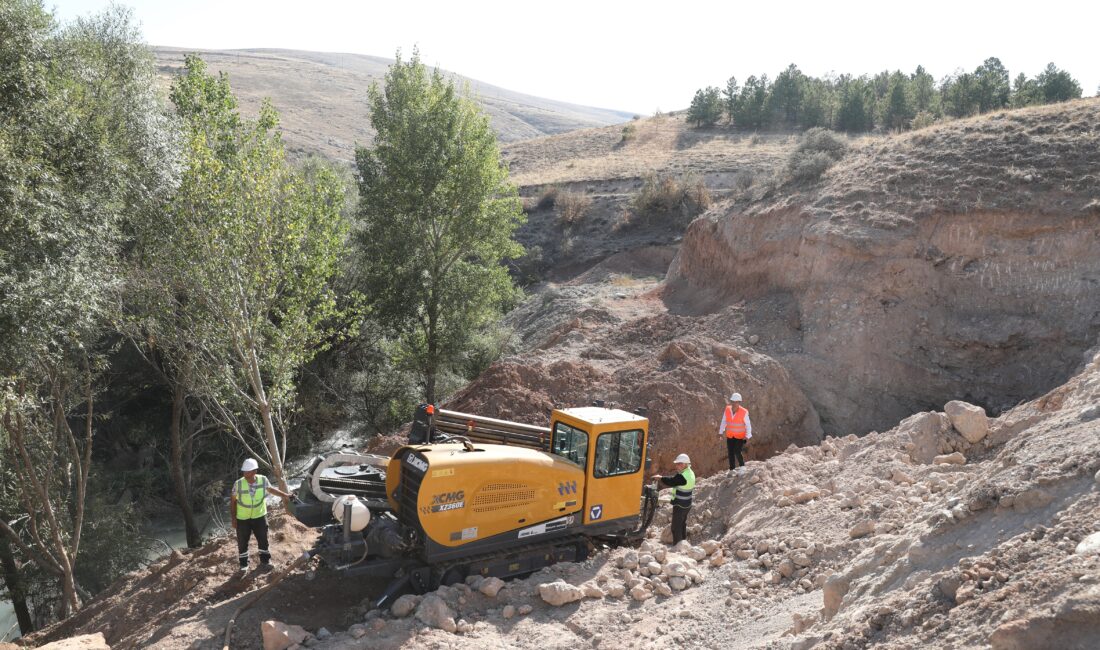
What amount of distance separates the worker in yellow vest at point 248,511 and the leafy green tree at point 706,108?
53391 millimetres

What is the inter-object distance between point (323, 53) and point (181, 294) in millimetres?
206729

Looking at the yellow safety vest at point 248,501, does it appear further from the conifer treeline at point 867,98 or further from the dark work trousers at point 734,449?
the conifer treeline at point 867,98

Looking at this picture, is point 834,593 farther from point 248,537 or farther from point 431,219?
point 431,219

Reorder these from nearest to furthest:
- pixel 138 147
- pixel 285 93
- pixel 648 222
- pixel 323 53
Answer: pixel 138 147 < pixel 648 222 < pixel 285 93 < pixel 323 53

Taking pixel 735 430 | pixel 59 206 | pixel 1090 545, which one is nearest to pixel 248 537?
pixel 59 206

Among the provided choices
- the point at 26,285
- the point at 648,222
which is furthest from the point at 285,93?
the point at 26,285

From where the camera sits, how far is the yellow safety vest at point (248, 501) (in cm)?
896

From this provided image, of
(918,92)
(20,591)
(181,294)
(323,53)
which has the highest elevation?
(323,53)

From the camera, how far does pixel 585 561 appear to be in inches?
354

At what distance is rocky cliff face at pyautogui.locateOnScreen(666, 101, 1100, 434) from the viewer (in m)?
15.4

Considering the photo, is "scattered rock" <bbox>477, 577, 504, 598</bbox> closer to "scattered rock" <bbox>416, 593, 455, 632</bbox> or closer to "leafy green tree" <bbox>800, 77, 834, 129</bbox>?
"scattered rock" <bbox>416, 593, 455, 632</bbox>

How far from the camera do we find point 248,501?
29.4ft

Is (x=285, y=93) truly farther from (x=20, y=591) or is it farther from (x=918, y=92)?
(x=20, y=591)

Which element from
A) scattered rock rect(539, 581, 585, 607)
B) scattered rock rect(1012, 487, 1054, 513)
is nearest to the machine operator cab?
scattered rock rect(539, 581, 585, 607)
